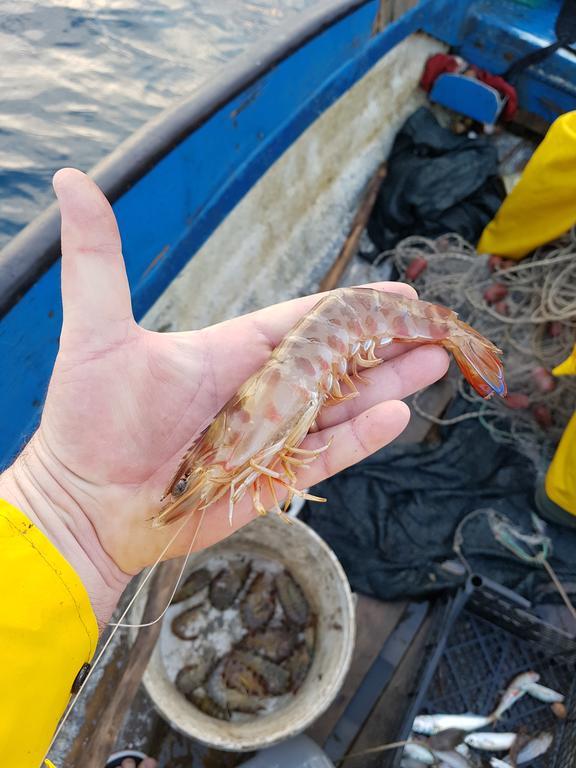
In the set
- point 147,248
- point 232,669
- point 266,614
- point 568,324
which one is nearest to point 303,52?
point 147,248

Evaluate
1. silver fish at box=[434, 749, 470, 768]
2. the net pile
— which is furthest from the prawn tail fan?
silver fish at box=[434, 749, 470, 768]

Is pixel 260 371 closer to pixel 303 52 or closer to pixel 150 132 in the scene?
pixel 150 132

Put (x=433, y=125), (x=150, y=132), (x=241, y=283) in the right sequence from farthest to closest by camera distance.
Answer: (x=433, y=125) → (x=241, y=283) → (x=150, y=132)

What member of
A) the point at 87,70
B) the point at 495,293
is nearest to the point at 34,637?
the point at 495,293

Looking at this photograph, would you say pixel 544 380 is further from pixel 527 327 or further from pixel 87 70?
pixel 87 70

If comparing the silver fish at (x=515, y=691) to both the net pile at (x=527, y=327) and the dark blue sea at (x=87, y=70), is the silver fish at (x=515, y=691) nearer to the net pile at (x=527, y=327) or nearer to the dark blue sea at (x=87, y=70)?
the net pile at (x=527, y=327)

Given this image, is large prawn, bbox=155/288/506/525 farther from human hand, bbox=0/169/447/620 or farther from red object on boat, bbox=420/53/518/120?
red object on boat, bbox=420/53/518/120
